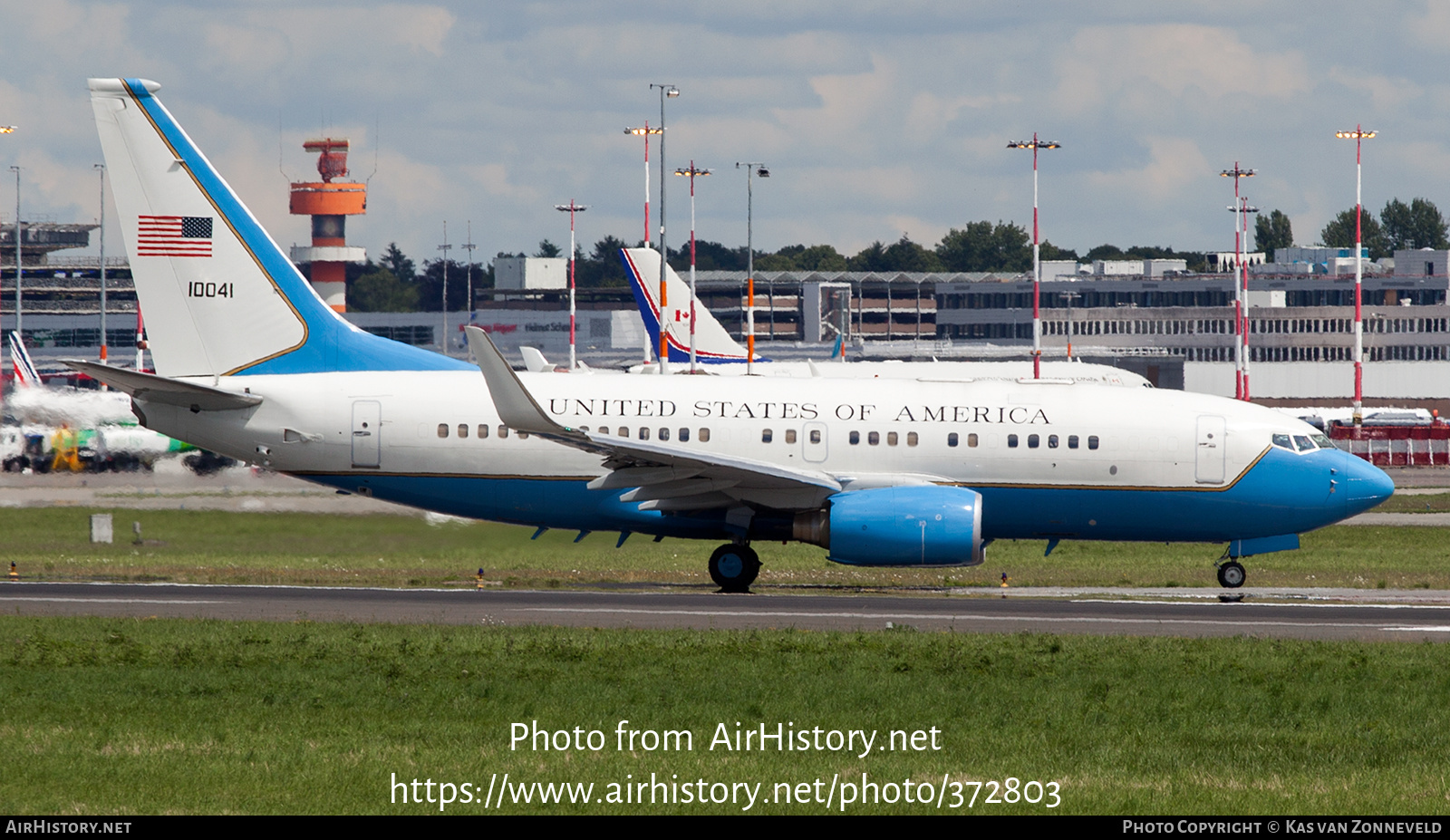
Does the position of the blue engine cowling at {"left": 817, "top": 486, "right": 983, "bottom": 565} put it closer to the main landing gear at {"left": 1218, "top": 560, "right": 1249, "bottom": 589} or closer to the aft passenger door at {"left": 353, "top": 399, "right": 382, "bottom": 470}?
the main landing gear at {"left": 1218, "top": 560, "right": 1249, "bottom": 589}

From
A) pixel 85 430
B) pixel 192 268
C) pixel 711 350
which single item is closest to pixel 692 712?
pixel 192 268

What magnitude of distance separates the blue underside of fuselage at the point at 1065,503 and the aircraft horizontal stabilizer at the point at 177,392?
2166 mm

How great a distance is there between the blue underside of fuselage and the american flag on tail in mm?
5175

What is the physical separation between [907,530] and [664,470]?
447 cm

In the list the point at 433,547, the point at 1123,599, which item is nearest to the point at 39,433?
the point at 433,547

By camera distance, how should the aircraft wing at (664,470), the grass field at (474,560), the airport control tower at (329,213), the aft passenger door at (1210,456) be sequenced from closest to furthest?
the aircraft wing at (664,470) → the aft passenger door at (1210,456) → the grass field at (474,560) → the airport control tower at (329,213)

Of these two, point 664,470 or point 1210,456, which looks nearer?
point 664,470

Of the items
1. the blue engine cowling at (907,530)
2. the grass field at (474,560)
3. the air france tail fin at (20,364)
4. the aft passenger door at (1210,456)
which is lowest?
the grass field at (474,560)

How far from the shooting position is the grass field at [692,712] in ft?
47.2

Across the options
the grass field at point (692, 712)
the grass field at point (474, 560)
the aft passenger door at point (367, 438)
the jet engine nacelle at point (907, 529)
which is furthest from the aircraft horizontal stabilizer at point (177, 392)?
the jet engine nacelle at point (907, 529)

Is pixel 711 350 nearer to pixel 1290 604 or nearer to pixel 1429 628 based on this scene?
pixel 1290 604

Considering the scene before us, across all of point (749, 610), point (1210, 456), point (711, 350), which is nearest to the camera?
point (749, 610)

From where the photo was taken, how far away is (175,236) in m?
32.8

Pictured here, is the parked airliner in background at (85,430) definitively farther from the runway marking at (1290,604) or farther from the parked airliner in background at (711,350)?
the parked airliner in background at (711,350)
